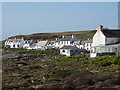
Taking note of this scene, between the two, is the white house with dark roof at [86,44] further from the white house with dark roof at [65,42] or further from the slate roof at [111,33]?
the slate roof at [111,33]

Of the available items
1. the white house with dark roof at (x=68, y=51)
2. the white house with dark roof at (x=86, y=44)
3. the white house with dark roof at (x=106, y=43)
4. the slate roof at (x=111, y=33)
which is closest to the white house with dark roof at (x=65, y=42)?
the white house with dark roof at (x=86, y=44)

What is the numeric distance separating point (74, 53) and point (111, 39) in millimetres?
12270

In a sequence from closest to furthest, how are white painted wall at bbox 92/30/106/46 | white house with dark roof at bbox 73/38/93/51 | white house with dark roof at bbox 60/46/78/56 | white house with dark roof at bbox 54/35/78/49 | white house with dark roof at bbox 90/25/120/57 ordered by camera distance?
white house with dark roof at bbox 90/25/120/57 < white painted wall at bbox 92/30/106/46 < white house with dark roof at bbox 60/46/78/56 < white house with dark roof at bbox 73/38/93/51 < white house with dark roof at bbox 54/35/78/49

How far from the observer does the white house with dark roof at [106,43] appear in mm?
42681

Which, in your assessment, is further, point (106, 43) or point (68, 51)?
point (68, 51)

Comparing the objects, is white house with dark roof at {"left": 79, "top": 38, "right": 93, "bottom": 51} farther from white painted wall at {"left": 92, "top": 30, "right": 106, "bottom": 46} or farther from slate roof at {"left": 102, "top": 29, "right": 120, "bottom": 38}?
white painted wall at {"left": 92, "top": 30, "right": 106, "bottom": 46}

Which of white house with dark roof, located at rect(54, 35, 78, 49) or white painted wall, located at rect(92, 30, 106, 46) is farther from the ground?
white painted wall, located at rect(92, 30, 106, 46)

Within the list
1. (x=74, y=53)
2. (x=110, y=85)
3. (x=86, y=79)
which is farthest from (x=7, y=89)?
(x=74, y=53)

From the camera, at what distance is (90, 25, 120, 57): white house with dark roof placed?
1680 inches

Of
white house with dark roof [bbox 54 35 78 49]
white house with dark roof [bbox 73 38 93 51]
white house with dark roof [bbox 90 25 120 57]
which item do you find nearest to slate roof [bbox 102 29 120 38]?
white house with dark roof [bbox 90 25 120 57]

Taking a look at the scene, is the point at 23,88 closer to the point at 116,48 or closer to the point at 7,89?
the point at 7,89

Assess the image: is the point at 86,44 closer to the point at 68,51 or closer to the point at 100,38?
the point at 68,51

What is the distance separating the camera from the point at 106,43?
A: 4775 centimetres

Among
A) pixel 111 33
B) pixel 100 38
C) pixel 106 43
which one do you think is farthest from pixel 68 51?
pixel 111 33
